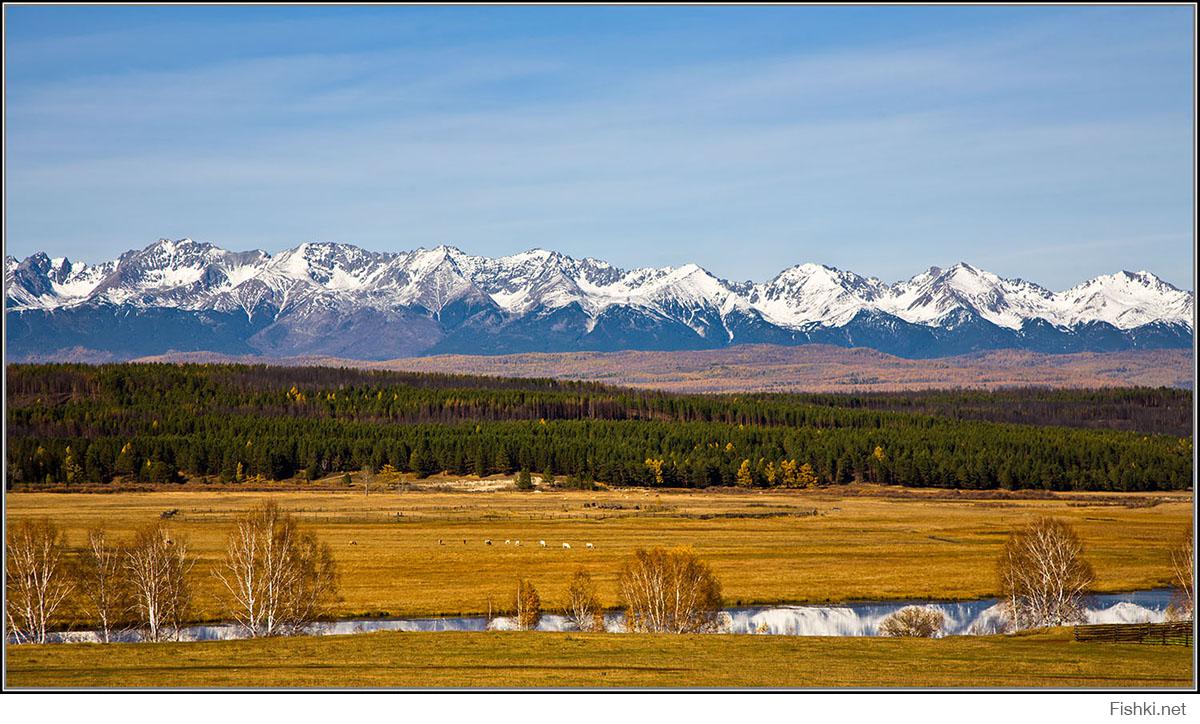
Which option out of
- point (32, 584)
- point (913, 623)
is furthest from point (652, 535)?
point (32, 584)

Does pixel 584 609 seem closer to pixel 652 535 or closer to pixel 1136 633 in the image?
pixel 1136 633

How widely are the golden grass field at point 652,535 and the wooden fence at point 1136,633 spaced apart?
98.0 feet

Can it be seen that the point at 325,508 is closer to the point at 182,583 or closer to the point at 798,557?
the point at 798,557

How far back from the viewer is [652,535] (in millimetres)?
106250

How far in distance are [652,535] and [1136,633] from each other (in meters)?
63.5

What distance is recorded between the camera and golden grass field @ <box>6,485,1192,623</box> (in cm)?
7794

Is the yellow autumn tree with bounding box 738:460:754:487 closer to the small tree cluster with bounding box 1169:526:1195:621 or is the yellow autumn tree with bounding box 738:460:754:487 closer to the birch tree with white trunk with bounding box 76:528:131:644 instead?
the small tree cluster with bounding box 1169:526:1195:621

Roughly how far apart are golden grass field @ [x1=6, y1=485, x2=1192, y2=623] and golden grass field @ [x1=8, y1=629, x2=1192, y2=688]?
88.9 ft

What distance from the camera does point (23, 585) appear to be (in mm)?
55469

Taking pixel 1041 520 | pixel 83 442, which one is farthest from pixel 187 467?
pixel 1041 520
